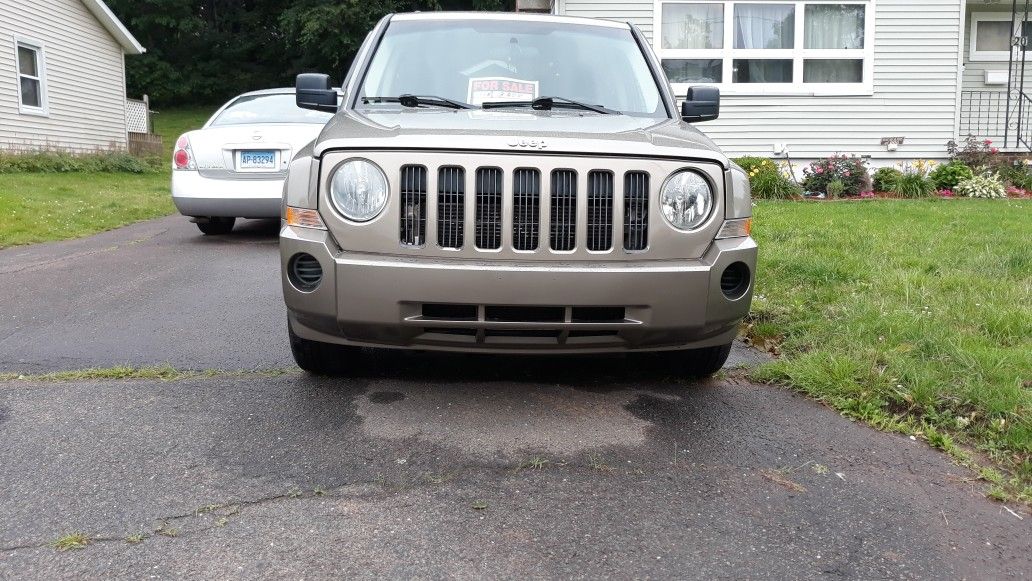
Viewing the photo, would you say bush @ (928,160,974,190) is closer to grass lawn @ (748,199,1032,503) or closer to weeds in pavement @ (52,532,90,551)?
grass lawn @ (748,199,1032,503)

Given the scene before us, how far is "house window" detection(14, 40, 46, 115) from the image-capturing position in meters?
19.1

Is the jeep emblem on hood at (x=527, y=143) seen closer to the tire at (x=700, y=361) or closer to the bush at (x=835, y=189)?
the tire at (x=700, y=361)

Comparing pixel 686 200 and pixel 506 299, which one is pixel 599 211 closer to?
pixel 686 200

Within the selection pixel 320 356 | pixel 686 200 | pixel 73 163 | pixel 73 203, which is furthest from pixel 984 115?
pixel 73 163

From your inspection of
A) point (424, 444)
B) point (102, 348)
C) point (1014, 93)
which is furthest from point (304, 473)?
point (1014, 93)

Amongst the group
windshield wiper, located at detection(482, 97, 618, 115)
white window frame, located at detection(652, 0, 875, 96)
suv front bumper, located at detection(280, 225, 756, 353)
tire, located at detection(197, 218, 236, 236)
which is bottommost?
tire, located at detection(197, 218, 236, 236)

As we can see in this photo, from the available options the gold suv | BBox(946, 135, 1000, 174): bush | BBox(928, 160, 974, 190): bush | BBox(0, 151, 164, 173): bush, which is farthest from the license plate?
BBox(0, 151, 164, 173): bush

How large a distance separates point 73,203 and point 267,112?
493 centimetres

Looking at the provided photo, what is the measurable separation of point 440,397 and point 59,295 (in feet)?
11.6

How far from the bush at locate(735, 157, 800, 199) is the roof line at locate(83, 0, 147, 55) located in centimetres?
1698

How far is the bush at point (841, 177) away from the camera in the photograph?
42.6ft

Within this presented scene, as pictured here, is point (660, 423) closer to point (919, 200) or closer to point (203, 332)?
point (203, 332)

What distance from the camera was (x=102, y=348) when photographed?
4.50m

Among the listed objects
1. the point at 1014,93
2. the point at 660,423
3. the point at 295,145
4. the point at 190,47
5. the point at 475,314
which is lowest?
the point at 660,423
